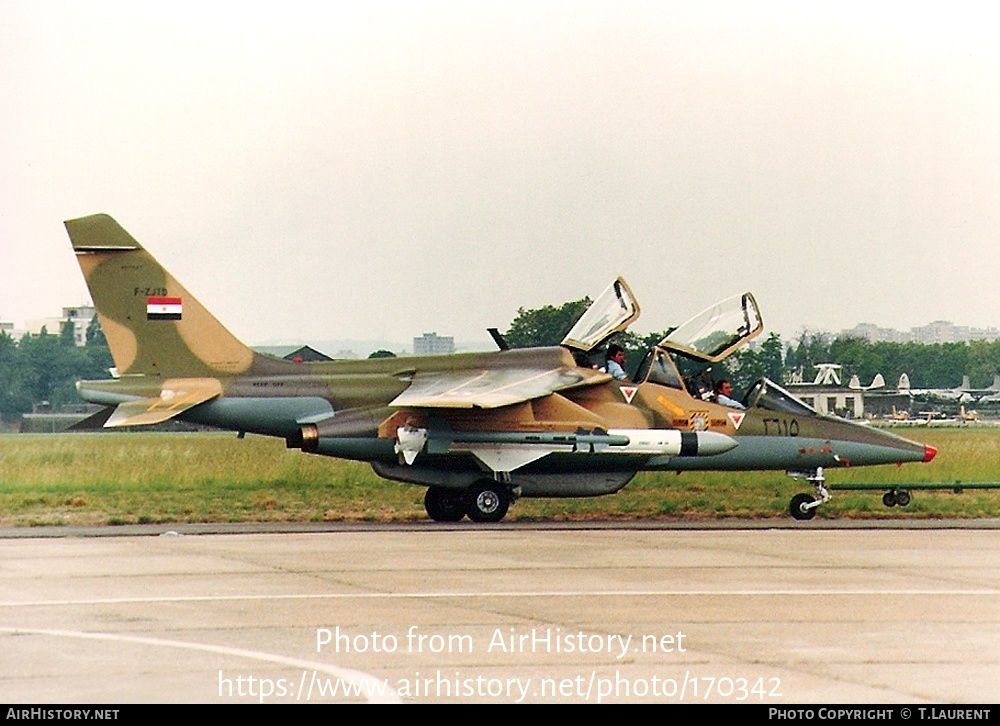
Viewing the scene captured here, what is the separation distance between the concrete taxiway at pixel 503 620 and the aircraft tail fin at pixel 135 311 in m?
4.43

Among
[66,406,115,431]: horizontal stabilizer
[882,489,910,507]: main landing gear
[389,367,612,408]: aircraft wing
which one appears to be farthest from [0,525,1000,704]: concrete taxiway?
[882,489,910,507]: main landing gear

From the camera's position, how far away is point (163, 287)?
20.4 metres

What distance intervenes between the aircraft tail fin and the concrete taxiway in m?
4.43

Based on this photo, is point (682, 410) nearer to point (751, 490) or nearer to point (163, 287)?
point (751, 490)

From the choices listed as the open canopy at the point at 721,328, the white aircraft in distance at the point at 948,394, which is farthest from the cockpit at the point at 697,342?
the white aircraft in distance at the point at 948,394

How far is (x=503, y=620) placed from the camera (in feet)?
32.9

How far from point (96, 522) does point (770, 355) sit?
1325 centimetres

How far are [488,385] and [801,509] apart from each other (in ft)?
15.6

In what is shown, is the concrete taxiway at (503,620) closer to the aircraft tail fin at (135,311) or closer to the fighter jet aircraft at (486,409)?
the fighter jet aircraft at (486,409)

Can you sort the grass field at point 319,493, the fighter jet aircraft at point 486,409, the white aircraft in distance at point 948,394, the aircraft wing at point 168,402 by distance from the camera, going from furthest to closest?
the white aircraft in distance at point 948,394, the grass field at point 319,493, the fighter jet aircraft at point 486,409, the aircraft wing at point 168,402

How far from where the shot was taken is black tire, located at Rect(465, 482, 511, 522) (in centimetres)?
1950

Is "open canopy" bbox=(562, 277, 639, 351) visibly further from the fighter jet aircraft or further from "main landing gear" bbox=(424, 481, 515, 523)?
"main landing gear" bbox=(424, 481, 515, 523)

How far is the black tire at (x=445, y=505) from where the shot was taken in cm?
1980
